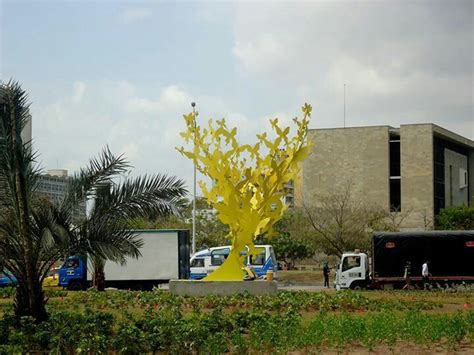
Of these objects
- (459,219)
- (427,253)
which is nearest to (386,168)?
(459,219)

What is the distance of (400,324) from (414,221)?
56020mm

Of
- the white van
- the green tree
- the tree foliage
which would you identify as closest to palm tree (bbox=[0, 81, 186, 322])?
the white van

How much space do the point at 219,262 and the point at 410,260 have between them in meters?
9.93

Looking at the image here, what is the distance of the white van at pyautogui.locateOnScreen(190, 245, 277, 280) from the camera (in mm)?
37375

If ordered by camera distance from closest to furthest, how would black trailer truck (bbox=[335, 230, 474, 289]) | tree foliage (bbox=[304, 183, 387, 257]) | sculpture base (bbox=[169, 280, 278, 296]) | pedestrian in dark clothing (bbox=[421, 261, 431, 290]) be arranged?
sculpture base (bbox=[169, 280, 278, 296]), pedestrian in dark clothing (bbox=[421, 261, 431, 290]), black trailer truck (bbox=[335, 230, 474, 289]), tree foliage (bbox=[304, 183, 387, 257])

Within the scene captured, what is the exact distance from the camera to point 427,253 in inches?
1302

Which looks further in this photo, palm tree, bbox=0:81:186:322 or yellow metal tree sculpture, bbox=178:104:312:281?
yellow metal tree sculpture, bbox=178:104:312:281

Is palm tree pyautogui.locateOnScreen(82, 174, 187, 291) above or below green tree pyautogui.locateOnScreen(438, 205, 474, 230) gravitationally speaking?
below

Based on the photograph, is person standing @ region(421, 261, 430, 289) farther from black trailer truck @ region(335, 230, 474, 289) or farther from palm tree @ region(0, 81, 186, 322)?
palm tree @ region(0, 81, 186, 322)

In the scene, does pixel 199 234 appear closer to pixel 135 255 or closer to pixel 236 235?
pixel 236 235

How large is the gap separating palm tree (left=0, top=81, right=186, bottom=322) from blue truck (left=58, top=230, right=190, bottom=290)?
61.6 ft

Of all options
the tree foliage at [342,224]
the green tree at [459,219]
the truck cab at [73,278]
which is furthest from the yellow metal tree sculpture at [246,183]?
the green tree at [459,219]

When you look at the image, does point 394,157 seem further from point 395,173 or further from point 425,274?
point 425,274

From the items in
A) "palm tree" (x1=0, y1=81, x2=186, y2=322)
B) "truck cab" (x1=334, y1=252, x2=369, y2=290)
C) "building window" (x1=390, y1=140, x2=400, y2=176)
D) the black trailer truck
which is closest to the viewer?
"palm tree" (x1=0, y1=81, x2=186, y2=322)
